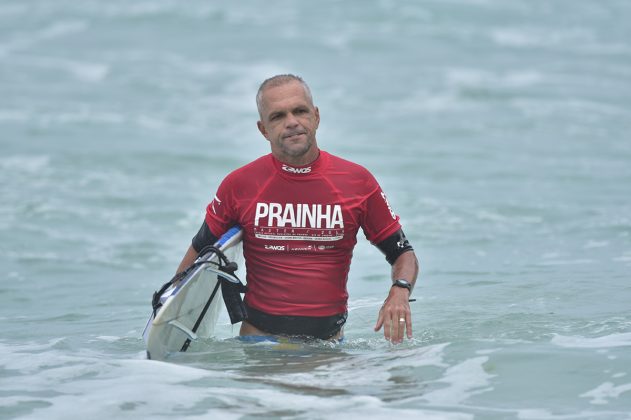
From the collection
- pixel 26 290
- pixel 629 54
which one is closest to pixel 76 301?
pixel 26 290

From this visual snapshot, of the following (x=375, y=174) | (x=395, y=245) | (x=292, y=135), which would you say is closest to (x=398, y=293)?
(x=395, y=245)

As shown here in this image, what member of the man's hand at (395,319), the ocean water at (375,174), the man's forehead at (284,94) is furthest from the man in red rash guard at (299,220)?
the ocean water at (375,174)

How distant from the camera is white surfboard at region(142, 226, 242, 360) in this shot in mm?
5551

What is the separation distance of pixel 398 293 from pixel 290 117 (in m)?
1.06

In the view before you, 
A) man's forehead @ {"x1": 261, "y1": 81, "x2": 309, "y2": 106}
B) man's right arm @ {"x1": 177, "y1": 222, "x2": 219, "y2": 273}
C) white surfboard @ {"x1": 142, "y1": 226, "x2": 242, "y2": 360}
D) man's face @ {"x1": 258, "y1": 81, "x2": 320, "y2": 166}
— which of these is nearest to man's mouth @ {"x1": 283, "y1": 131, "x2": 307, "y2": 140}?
man's face @ {"x1": 258, "y1": 81, "x2": 320, "y2": 166}

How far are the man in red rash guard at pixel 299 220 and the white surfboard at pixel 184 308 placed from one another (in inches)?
4.7

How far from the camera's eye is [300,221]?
5.52 meters

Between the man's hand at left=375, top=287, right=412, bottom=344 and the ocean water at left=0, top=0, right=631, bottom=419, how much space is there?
21 centimetres

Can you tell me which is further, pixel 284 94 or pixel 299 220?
pixel 299 220

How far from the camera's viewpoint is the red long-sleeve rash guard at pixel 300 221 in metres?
5.52

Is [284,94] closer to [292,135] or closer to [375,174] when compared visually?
[292,135]

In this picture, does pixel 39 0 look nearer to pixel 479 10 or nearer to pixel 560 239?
pixel 479 10

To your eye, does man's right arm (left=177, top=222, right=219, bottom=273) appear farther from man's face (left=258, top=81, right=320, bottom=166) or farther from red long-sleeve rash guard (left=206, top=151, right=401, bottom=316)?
man's face (left=258, top=81, right=320, bottom=166)

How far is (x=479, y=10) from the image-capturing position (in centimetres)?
3055
